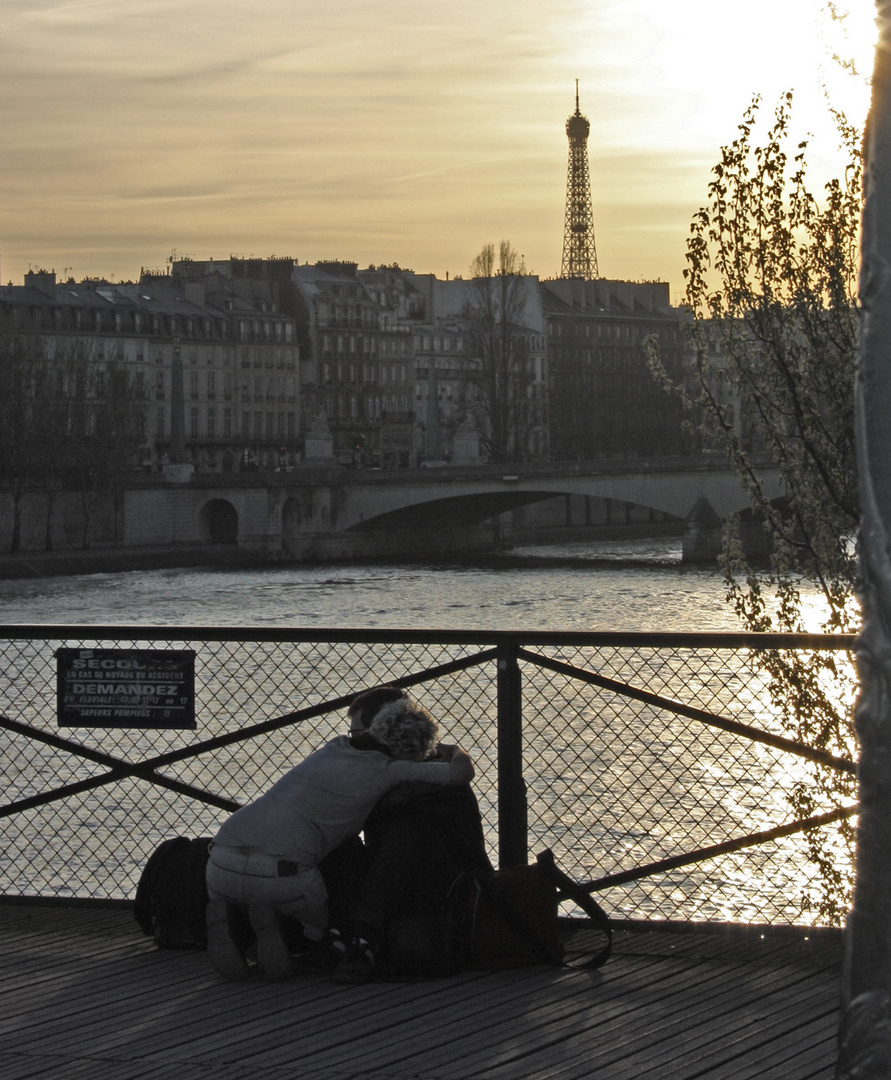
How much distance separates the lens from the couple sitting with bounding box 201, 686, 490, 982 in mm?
4484

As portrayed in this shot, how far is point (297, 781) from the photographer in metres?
4.54

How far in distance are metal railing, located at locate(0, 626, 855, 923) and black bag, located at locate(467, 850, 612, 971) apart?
0.26 metres

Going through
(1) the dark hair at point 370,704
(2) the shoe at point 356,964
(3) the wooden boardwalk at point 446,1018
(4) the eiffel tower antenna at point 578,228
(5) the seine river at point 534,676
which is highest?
(4) the eiffel tower antenna at point 578,228

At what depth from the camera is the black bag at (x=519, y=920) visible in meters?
4.51

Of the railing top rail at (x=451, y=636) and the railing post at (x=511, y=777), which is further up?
the railing top rail at (x=451, y=636)

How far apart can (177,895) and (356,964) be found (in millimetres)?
609

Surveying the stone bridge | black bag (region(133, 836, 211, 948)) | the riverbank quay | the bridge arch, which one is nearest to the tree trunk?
black bag (region(133, 836, 211, 948))

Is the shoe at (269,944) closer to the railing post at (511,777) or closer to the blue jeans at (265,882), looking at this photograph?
the blue jeans at (265,882)

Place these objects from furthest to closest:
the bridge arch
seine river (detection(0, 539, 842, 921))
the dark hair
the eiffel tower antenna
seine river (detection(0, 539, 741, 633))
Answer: the eiffel tower antenna → the bridge arch → seine river (detection(0, 539, 741, 633)) → seine river (detection(0, 539, 842, 921)) → the dark hair

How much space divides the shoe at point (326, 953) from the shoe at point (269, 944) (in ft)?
0.26

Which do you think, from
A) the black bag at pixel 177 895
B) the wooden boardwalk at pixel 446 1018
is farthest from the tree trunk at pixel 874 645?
the black bag at pixel 177 895

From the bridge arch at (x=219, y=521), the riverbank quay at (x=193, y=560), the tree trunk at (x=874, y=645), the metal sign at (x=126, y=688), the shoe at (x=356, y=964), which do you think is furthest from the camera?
the bridge arch at (x=219, y=521)

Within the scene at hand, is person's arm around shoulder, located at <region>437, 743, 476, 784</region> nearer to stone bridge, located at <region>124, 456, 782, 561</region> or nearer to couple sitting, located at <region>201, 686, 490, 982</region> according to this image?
couple sitting, located at <region>201, 686, 490, 982</region>

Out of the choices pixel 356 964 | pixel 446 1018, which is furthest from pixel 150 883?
pixel 446 1018
